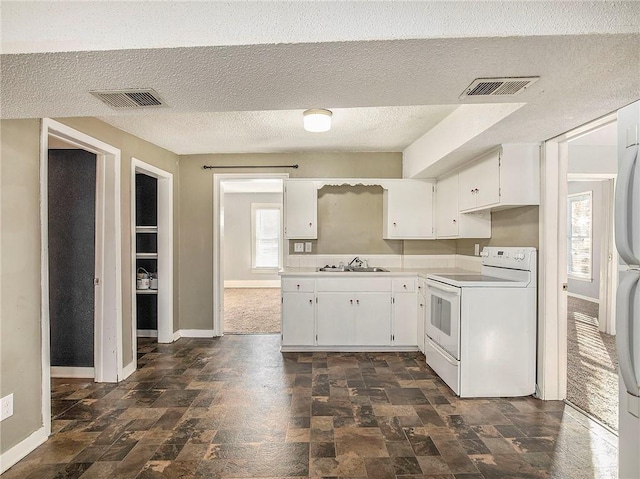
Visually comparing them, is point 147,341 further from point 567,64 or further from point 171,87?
point 567,64

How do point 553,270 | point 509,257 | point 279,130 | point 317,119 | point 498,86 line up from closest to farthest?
point 498,86 < point 553,270 < point 317,119 < point 509,257 < point 279,130

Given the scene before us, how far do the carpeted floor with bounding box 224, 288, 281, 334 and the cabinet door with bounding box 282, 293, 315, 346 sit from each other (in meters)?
0.93

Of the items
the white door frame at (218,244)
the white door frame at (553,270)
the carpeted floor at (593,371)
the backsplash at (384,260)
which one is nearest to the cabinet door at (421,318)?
the backsplash at (384,260)

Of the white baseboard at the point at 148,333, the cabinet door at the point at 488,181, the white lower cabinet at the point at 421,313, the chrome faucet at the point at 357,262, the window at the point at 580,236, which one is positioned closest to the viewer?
the cabinet door at the point at 488,181

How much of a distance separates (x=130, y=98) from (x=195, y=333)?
343 centimetres

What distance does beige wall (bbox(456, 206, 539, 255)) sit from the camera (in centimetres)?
292

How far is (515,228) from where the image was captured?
3.16m

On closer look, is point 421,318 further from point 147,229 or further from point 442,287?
point 147,229

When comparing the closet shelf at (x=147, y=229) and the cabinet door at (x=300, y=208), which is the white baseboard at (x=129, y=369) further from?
the cabinet door at (x=300, y=208)

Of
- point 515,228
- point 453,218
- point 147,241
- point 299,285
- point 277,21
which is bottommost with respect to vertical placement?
point 299,285

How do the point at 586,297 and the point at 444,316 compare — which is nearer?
the point at 444,316

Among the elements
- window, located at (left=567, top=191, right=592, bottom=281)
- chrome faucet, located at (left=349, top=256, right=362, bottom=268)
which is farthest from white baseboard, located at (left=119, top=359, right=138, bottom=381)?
window, located at (left=567, top=191, right=592, bottom=281)

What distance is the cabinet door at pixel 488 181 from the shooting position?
2914mm

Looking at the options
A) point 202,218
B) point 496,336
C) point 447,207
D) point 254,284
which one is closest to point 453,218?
point 447,207
